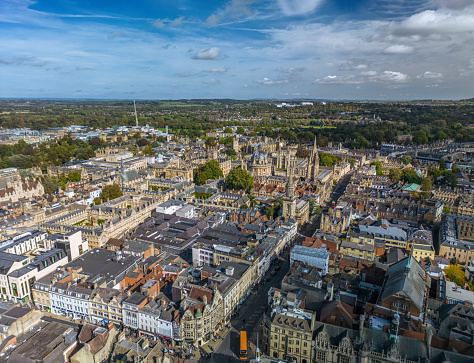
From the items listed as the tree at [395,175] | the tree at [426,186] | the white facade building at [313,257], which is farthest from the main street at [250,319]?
the tree at [395,175]

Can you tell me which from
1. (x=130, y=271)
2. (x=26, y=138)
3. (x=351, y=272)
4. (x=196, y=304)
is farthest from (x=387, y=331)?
(x=26, y=138)

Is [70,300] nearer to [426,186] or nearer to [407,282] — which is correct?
[407,282]

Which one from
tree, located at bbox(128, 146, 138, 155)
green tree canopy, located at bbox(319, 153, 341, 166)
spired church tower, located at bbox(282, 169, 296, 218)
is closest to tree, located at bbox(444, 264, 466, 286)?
spired church tower, located at bbox(282, 169, 296, 218)

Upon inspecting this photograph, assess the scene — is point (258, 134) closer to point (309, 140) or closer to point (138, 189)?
point (309, 140)

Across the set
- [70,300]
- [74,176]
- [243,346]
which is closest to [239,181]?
[74,176]

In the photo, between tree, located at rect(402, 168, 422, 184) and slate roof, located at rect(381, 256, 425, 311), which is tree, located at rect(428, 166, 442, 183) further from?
slate roof, located at rect(381, 256, 425, 311)
